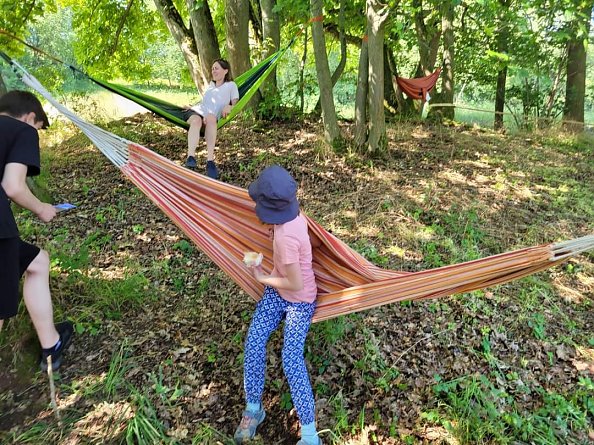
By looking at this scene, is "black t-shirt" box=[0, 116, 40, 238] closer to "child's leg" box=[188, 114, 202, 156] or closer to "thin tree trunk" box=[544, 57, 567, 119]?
"child's leg" box=[188, 114, 202, 156]

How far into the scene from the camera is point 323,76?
4.19m

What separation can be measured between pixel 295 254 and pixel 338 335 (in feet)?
2.76

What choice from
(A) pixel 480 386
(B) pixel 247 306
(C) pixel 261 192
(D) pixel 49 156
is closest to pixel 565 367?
(A) pixel 480 386

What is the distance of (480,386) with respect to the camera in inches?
79.0

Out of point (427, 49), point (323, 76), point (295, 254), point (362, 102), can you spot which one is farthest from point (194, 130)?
point (427, 49)

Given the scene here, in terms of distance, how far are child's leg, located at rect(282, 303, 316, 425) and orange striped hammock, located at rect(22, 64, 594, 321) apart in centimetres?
11

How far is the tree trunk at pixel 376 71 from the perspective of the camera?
3779 mm

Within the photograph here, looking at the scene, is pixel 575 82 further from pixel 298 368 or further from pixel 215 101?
pixel 298 368

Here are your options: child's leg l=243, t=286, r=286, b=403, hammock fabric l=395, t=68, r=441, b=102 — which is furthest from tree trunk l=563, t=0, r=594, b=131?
child's leg l=243, t=286, r=286, b=403

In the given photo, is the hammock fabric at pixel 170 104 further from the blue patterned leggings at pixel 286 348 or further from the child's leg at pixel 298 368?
the child's leg at pixel 298 368

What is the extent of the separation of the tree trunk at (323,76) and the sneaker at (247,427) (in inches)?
123

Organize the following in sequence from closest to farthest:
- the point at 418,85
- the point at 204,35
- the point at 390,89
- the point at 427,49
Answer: the point at 204,35 → the point at 418,85 → the point at 427,49 → the point at 390,89

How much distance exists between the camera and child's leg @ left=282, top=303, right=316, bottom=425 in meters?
1.60

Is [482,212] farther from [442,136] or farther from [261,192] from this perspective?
[261,192]
